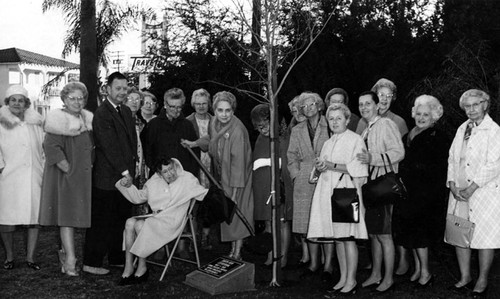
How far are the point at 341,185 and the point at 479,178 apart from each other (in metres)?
1.30

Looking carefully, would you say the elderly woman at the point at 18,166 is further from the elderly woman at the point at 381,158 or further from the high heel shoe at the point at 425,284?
the high heel shoe at the point at 425,284

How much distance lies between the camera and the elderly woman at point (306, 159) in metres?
6.48

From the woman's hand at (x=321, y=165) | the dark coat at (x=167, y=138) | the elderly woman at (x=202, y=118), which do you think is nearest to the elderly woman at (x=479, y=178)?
the woman's hand at (x=321, y=165)

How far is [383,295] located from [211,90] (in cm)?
691

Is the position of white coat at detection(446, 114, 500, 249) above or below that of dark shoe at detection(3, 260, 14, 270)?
above

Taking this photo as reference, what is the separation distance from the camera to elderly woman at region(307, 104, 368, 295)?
18.8 ft

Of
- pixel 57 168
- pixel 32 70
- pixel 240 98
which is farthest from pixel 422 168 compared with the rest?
pixel 32 70

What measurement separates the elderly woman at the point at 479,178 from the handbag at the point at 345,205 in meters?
1.08

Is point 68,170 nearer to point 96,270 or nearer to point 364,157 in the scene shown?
point 96,270

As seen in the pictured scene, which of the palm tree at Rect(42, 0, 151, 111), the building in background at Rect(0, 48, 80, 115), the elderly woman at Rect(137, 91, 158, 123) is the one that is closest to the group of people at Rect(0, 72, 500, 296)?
the elderly woman at Rect(137, 91, 158, 123)

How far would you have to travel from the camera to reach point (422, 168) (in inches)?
238

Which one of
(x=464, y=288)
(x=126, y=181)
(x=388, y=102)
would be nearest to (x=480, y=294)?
(x=464, y=288)

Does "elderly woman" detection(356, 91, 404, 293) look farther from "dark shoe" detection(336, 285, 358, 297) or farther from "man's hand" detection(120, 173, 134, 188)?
"man's hand" detection(120, 173, 134, 188)

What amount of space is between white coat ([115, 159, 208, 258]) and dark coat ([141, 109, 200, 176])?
0.78 meters
